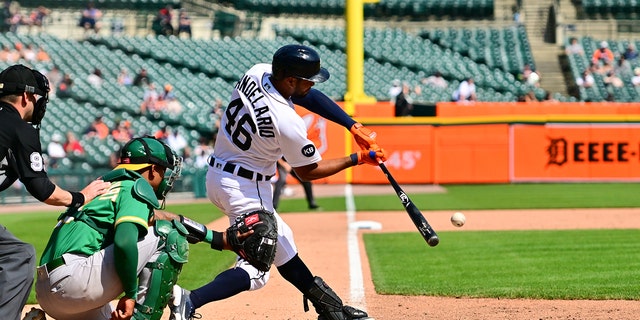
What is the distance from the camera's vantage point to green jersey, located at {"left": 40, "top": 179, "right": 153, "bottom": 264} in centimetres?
465

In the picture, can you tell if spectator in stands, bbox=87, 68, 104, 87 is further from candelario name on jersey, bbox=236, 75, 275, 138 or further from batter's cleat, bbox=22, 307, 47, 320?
batter's cleat, bbox=22, 307, 47, 320

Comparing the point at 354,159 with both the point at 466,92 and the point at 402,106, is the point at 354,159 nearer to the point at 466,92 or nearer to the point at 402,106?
the point at 402,106

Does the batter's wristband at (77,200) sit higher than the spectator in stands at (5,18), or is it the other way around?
the batter's wristband at (77,200)

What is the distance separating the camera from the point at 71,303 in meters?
4.69

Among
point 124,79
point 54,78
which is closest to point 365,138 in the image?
point 54,78

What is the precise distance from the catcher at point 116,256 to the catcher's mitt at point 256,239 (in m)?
0.45

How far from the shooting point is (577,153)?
22125 mm

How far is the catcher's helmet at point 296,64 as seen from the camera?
558 centimetres

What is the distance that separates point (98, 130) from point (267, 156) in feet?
61.1

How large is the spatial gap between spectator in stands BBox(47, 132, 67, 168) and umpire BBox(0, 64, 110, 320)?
1683 cm

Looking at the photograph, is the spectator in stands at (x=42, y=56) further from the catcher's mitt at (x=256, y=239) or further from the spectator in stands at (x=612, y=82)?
the catcher's mitt at (x=256, y=239)

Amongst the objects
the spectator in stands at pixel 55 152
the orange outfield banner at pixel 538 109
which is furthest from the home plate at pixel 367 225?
the orange outfield banner at pixel 538 109

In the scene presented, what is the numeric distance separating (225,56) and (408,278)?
72.6 feet

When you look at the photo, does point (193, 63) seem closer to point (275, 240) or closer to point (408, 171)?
point (408, 171)
